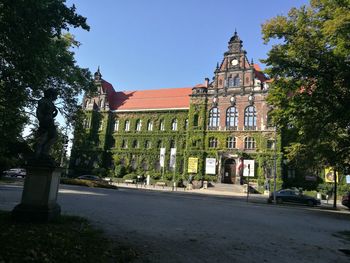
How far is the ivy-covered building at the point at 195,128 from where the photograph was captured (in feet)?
168

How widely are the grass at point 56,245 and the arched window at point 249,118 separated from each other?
45484 millimetres

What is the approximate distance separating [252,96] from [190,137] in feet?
40.2

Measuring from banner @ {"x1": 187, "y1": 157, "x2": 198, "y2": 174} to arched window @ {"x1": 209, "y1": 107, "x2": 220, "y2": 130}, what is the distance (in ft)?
20.6

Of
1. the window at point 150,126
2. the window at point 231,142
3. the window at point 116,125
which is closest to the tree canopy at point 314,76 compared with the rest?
the window at point 231,142

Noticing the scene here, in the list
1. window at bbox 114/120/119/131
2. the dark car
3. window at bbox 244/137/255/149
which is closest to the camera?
the dark car

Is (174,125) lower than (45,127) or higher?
higher

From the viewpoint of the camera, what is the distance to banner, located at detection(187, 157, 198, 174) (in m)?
52.2

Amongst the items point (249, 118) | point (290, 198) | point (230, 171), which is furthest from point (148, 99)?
point (290, 198)

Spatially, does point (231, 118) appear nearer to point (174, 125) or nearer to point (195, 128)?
point (195, 128)

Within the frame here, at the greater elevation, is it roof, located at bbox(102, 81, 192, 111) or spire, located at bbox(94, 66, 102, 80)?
spire, located at bbox(94, 66, 102, 80)

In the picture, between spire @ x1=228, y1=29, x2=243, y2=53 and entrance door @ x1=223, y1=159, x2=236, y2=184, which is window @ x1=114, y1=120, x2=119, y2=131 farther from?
spire @ x1=228, y1=29, x2=243, y2=53

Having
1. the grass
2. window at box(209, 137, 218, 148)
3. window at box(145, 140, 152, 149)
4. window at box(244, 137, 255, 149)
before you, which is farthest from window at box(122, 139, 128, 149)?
the grass

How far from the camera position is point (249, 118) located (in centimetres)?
5212

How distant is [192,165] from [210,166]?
2970 millimetres
